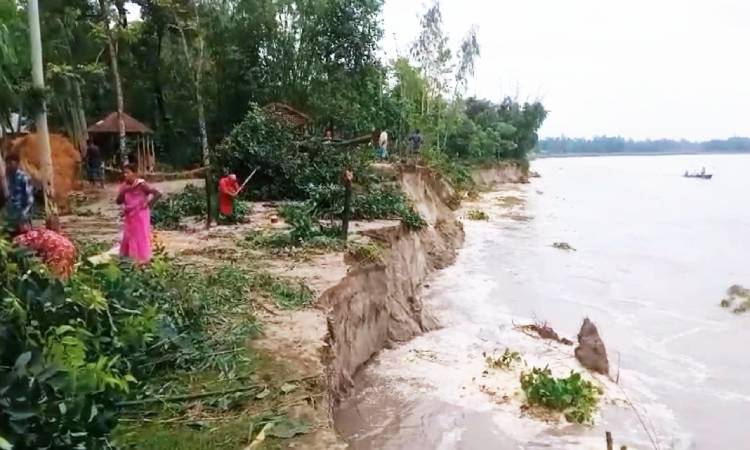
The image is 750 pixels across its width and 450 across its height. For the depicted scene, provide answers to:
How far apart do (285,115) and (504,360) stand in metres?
12.5

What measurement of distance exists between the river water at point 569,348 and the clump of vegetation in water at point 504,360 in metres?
0.21

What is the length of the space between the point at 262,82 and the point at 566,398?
18566mm

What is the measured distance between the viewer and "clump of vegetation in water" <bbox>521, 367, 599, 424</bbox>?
27.7ft

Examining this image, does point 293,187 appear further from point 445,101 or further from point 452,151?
point 452,151

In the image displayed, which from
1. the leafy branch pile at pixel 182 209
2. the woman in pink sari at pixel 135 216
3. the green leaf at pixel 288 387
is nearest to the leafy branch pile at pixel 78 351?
the green leaf at pixel 288 387

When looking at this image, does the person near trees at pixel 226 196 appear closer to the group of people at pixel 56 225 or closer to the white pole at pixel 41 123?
the white pole at pixel 41 123

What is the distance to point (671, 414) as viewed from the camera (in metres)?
9.49

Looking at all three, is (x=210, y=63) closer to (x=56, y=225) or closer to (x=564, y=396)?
(x=56, y=225)

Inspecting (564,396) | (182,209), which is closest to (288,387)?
(564,396)

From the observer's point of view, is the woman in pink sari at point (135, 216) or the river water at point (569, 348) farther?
the woman in pink sari at point (135, 216)

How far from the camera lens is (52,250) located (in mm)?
4348

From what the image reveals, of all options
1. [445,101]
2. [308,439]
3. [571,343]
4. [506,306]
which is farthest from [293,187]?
[445,101]

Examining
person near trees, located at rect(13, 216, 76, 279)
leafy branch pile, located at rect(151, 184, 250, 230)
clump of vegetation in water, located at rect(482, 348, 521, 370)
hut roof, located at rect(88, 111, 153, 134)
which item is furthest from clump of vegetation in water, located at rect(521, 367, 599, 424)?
hut roof, located at rect(88, 111, 153, 134)

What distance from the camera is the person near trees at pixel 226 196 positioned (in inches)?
534
